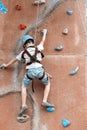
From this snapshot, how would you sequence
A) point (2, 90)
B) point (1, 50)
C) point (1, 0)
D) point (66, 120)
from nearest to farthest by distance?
point (66, 120), point (2, 90), point (1, 50), point (1, 0)

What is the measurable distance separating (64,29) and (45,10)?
36 cm

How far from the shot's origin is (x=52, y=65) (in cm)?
404

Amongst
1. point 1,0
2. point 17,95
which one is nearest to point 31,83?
point 17,95

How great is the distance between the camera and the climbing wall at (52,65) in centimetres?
376

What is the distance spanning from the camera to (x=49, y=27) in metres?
4.26

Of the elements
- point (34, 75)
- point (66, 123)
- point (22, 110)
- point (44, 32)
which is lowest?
point (66, 123)

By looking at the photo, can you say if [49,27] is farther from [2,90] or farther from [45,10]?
[2,90]

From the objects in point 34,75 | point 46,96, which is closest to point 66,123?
point 46,96

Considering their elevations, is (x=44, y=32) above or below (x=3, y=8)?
below

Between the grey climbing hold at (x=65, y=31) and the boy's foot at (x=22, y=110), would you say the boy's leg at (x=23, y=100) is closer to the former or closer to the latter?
the boy's foot at (x=22, y=110)

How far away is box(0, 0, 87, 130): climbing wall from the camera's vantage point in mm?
3758

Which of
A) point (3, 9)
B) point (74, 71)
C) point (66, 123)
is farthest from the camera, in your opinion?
point (3, 9)

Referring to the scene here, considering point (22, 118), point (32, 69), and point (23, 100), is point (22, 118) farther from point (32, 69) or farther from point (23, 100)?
point (32, 69)

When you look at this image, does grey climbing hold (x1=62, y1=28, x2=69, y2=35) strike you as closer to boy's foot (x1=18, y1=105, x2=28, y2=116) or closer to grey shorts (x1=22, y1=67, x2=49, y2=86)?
grey shorts (x1=22, y1=67, x2=49, y2=86)
